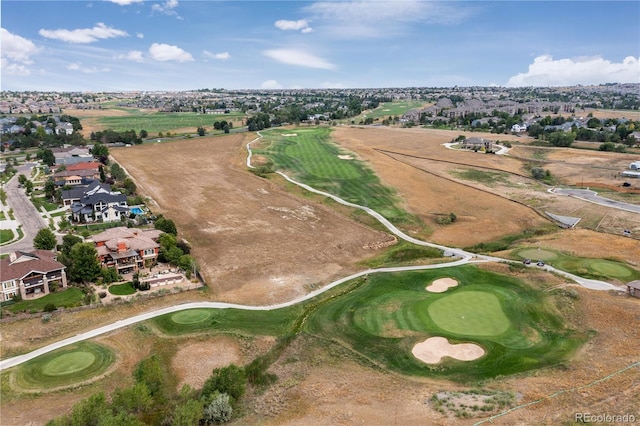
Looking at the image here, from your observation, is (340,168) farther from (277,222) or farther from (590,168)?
(590,168)

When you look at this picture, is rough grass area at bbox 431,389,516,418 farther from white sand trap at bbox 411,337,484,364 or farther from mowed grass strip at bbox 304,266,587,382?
white sand trap at bbox 411,337,484,364

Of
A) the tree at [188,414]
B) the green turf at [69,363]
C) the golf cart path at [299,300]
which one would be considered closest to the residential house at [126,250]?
the golf cart path at [299,300]

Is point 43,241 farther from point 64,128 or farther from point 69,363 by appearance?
point 64,128


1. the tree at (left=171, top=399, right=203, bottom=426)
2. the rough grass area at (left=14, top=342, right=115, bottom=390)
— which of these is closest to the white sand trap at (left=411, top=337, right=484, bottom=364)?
the tree at (left=171, top=399, right=203, bottom=426)

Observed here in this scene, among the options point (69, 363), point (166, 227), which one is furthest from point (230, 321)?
point (166, 227)

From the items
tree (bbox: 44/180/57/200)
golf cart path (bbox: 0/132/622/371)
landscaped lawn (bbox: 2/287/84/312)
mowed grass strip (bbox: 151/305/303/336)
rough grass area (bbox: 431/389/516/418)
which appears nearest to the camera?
rough grass area (bbox: 431/389/516/418)

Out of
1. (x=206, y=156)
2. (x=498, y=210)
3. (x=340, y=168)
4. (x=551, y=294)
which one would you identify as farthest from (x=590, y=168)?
(x=206, y=156)
